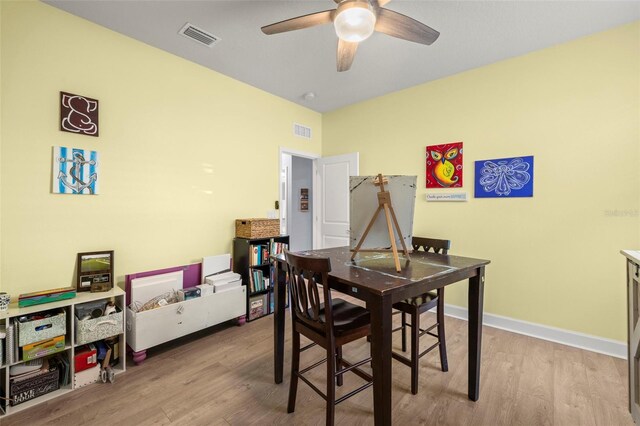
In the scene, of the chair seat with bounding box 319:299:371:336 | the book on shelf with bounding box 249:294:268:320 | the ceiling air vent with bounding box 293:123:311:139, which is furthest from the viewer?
the ceiling air vent with bounding box 293:123:311:139

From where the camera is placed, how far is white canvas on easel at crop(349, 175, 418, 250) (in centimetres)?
191

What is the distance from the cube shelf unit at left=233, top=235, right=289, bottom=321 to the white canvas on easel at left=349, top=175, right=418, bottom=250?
1623 millimetres

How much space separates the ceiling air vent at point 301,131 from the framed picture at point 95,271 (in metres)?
2.82

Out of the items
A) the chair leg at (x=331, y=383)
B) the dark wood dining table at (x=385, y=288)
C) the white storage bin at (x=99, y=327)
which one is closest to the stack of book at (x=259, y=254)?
the dark wood dining table at (x=385, y=288)

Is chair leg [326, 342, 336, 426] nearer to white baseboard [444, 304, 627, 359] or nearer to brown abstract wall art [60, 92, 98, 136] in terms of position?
white baseboard [444, 304, 627, 359]

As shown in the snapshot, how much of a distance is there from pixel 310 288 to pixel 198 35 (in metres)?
2.49

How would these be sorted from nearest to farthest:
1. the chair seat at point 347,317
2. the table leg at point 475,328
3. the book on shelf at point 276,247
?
the chair seat at point 347,317 < the table leg at point 475,328 < the book on shelf at point 276,247

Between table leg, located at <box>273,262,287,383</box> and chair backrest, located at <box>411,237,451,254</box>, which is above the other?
chair backrest, located at <box>411,237,451,254</box>

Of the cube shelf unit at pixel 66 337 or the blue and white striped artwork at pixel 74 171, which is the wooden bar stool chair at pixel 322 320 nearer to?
the cube shelf unit at pixel 66 337

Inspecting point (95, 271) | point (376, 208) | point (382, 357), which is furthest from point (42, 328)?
point (376, 208)

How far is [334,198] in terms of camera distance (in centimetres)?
447

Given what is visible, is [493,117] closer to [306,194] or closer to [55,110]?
[306,194]

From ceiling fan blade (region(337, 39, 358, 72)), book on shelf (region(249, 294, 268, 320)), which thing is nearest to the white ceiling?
ceiling fan blade (region(337, 39, 358, 72))

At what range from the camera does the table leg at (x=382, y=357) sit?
1.33 metres
